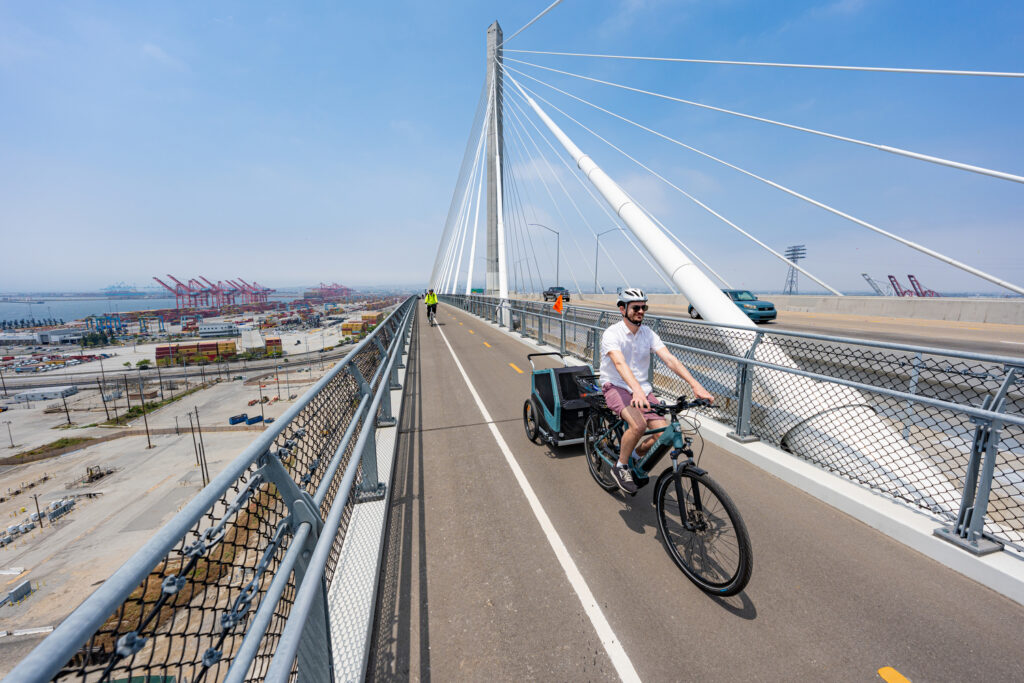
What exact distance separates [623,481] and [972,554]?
2.53m

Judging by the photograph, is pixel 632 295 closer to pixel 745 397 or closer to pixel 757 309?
pixel 745 397

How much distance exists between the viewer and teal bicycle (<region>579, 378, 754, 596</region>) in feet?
8.84

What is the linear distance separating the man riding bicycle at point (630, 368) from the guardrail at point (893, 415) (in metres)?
1.82

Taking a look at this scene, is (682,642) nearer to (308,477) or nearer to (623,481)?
(623,481)

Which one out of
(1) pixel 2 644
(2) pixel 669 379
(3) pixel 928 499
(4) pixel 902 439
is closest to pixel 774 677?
(3) pixel 928 499

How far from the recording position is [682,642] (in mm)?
2498

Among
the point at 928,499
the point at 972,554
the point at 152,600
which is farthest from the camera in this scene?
the point at 928,499

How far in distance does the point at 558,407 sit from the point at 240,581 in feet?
12.5

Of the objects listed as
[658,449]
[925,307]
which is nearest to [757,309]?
[925,307]

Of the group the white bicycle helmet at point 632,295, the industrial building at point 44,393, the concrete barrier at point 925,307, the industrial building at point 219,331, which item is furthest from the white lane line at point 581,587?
the industrial building at point 219,331

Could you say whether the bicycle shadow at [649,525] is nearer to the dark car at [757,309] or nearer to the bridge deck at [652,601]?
the bridge deck at [652,601]

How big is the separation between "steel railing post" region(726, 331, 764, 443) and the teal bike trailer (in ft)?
6.51

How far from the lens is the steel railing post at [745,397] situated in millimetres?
5191

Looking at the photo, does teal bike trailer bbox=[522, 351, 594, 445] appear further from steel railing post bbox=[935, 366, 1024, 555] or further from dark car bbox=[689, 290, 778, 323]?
dark car bbox=[689, 290, 778, 323]
